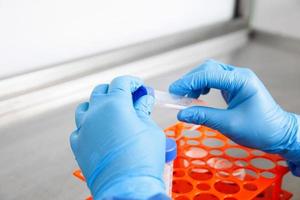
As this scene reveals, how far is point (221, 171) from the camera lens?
85cm

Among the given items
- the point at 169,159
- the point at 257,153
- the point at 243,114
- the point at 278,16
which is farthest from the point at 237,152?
the point at 278,16

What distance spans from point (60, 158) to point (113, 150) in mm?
426

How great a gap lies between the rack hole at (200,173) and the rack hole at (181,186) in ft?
0.12

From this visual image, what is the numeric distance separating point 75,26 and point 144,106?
2.19 feet

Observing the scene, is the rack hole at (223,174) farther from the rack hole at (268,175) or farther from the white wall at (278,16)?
the white wall at (278,16)

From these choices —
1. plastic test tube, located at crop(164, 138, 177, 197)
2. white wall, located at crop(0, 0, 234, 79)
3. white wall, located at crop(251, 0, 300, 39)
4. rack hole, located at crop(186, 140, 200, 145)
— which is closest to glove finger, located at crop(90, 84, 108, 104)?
plastic test tube, located at crop(164, 138, 177, 197)

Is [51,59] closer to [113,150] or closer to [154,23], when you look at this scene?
[154,23]

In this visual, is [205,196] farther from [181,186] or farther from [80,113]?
[80,113]

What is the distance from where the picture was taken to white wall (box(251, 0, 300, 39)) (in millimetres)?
1704

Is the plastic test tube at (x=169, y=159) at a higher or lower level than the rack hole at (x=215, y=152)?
higher

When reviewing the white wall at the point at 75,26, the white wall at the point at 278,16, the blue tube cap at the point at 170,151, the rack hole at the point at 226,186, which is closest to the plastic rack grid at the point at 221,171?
the rack hole at the point at 226,186

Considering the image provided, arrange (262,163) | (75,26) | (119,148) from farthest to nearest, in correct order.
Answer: (75,26), (262,163), (119,148)

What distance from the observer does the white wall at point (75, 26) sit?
46.4 inches

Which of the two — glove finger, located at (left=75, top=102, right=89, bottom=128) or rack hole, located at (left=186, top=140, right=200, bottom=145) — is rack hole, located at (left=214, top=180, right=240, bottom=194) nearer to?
rack hole, located at (left=186, top=140, right=200, bottom=145)
